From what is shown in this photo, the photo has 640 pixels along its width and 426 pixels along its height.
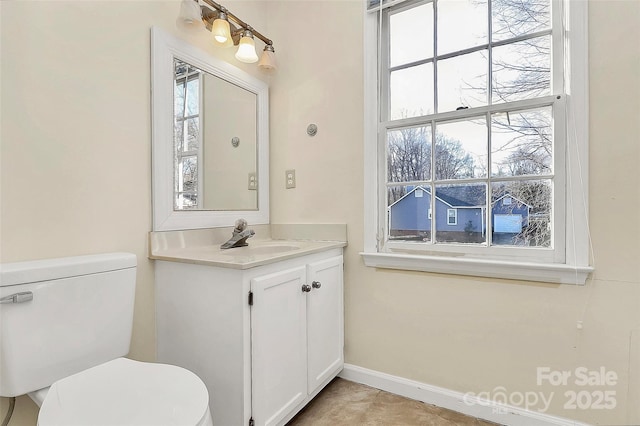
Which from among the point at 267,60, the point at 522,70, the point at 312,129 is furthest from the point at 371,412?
the point at 267,60

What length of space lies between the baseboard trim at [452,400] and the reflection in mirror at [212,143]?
1200 mm

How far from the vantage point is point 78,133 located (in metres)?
1.19

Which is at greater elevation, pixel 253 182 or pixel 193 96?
pixel 193 96

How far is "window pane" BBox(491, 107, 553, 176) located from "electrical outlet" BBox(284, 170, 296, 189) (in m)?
1.12

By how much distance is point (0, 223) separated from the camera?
102cm

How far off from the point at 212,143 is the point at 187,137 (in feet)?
0.54

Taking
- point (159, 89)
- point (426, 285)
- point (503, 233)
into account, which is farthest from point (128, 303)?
point (503, 233)

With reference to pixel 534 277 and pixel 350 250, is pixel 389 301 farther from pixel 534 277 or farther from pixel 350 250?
pixel 534 277

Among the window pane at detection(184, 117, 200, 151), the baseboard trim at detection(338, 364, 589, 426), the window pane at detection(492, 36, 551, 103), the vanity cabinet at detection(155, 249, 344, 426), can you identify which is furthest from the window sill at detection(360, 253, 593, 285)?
the window pane at detection(184, 117, 200, 151)

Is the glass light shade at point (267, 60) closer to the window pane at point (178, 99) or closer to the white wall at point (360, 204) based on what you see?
the white wall at point (360, 204)

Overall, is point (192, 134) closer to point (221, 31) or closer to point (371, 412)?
point (221, 31)

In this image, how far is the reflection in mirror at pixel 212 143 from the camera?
1550mm

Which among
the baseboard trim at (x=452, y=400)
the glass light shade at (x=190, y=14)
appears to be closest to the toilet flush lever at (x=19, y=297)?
the glass light shade at (x=190, y=14)

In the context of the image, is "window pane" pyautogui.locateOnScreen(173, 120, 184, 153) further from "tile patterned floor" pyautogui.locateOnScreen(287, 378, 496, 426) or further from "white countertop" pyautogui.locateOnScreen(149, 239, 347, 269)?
"tile patterned floor" pyautogui.locateOnScreen(287, 378, 496, 426)
